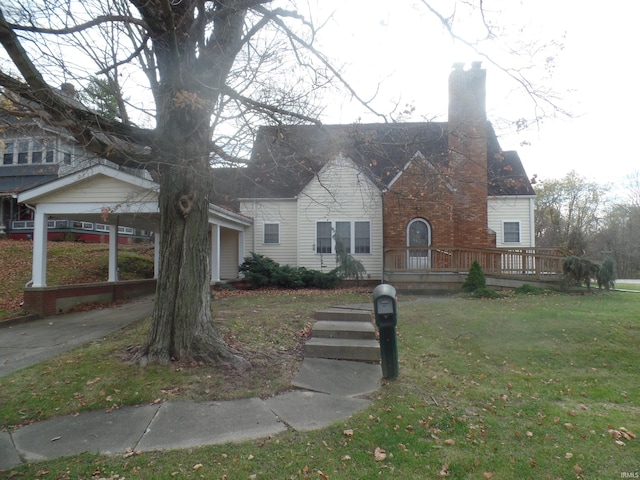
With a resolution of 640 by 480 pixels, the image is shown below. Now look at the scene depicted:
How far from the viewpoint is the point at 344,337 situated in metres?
6.72

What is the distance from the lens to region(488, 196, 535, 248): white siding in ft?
63.0

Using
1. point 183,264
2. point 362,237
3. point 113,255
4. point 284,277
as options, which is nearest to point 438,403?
point 183,264

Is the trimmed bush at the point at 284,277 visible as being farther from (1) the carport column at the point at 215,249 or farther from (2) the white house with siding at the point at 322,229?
(2) the white house with siding at the point at 322,229

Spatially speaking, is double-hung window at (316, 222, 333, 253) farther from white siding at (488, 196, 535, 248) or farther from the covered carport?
white siding at (488, 196, 535, 248)

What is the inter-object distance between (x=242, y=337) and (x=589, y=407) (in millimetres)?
4897

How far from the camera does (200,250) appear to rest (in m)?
5.71

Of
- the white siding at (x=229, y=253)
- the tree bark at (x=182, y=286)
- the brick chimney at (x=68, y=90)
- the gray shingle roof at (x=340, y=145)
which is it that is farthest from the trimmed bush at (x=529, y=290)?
the brick chimney at (x=68, y=90)

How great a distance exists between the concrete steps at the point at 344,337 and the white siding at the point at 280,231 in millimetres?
10307

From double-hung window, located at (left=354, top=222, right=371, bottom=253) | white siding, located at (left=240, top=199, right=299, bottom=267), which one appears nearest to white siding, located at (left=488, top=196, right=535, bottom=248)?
double-hung window, located at (left=354, top=222, right=371, bottom=253)

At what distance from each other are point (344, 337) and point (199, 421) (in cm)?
319

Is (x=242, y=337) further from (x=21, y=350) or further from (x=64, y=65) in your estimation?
(x=64, y=65)

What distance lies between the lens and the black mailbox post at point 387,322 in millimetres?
4777

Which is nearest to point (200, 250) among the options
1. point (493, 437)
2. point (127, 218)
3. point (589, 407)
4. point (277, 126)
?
point (277, 126)

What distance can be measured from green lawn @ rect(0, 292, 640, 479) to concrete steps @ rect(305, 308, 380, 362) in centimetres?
38
